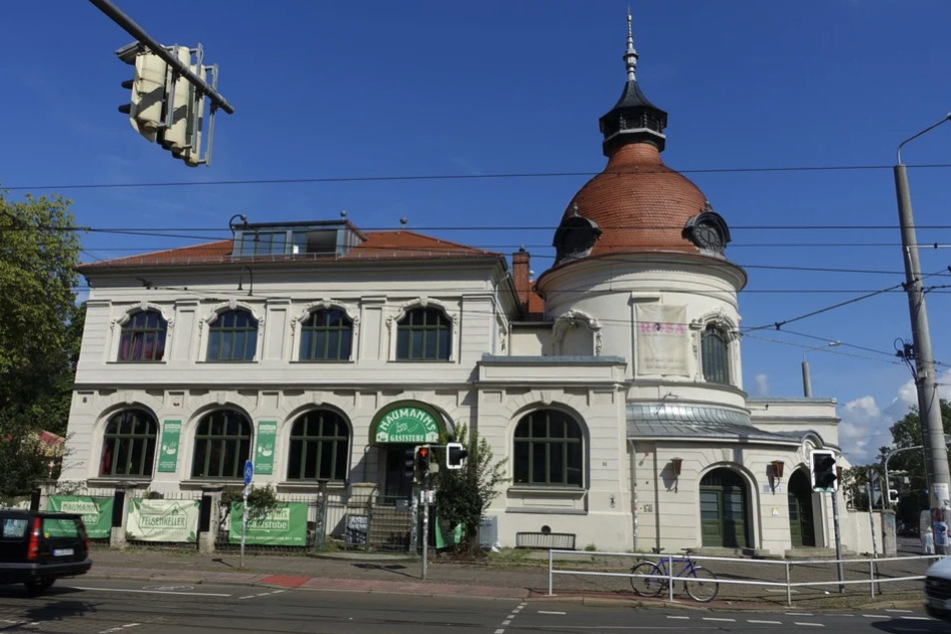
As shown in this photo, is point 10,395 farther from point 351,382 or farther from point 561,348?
point 561,348

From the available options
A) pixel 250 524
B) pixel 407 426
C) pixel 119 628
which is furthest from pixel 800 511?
pixel 119 628

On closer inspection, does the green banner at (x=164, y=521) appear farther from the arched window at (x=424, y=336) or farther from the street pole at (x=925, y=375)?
the street pole at (x=925, y=375)

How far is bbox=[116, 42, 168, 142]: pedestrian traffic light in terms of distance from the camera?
7.42 meters

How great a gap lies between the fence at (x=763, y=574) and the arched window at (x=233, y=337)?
46.8 ft

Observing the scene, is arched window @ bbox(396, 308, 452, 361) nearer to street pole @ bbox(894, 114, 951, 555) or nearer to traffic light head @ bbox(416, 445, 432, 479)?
traffic light head @ bbox(416, 445, 432, 479)

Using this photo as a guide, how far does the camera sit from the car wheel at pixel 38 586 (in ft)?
45.4

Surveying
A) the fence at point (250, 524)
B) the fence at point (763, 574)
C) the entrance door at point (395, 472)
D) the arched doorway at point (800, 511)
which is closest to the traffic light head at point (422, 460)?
the fence at point (763, 574)

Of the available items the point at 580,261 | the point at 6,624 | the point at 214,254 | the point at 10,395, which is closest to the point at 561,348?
the point at 580,261

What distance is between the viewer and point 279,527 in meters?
22.6

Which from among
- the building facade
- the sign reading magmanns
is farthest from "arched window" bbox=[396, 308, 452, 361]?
the sign reading magmanns

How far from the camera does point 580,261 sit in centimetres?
3062

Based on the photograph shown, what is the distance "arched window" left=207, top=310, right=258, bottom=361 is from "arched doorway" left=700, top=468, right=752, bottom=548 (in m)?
17.5

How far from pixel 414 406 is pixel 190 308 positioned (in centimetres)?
1007

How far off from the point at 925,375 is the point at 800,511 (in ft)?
40.2
